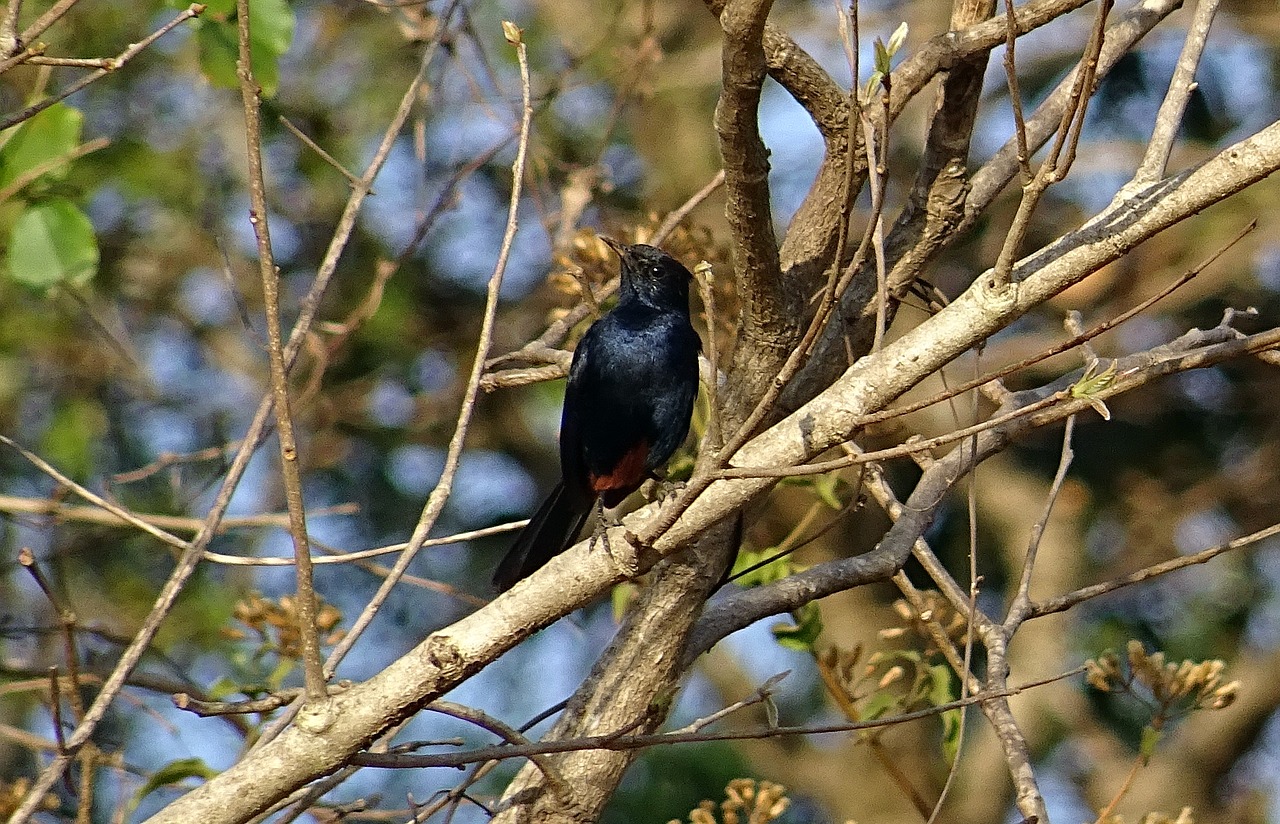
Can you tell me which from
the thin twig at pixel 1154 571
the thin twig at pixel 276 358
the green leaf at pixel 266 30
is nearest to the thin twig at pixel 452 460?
the thin twig at pixel 276 358

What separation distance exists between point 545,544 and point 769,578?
645 mm

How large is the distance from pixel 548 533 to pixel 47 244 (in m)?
1.44

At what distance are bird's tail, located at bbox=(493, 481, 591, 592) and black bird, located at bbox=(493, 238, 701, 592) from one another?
112 millimetres

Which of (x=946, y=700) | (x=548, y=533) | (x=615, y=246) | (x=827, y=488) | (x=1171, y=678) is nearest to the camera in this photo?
(x=1171, y=678)

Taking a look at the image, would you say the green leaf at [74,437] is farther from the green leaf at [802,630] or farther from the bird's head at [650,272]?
the green leaf at [802,630]

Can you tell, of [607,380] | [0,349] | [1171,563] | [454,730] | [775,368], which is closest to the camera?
[1171,563]

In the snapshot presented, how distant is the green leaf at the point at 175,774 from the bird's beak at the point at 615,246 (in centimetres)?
172

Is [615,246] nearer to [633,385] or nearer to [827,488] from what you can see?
[633,385]

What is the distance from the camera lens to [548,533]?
12.5 feet

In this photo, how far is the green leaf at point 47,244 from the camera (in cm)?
315

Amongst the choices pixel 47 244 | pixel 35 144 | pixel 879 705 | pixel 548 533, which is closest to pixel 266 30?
pixel 35 144

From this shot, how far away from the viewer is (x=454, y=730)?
245 inches

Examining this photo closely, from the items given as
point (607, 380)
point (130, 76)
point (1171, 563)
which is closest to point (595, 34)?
point (130, 76)

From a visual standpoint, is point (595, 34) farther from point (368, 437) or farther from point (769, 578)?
point (769, 578)
